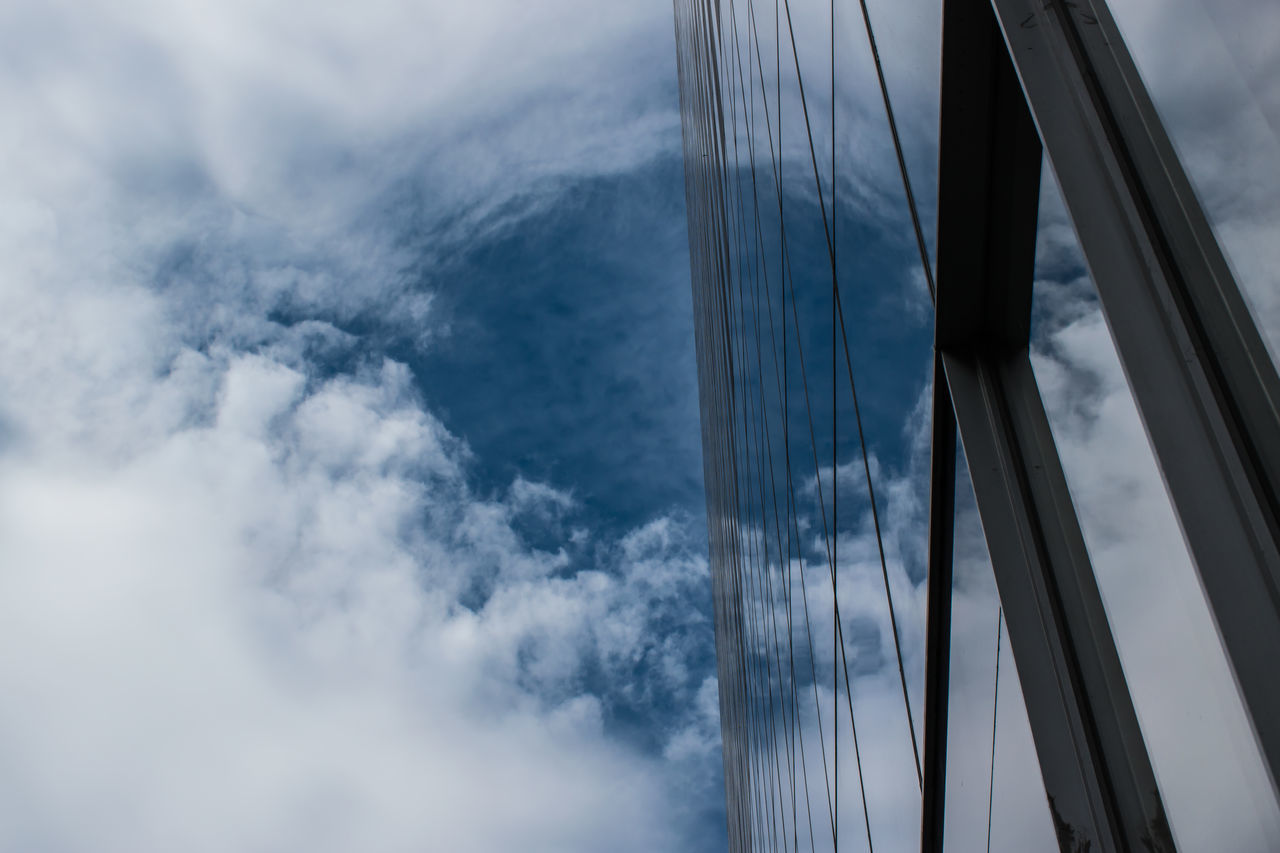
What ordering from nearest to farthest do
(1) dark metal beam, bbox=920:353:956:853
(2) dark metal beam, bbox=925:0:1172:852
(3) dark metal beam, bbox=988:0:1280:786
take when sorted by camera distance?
(3) dark metal beam, bbox=988:0:1280:786 → (2) dark metal beam, bbox=925:0:1172:852 → (1) dark metal beam, bbox=920:353:956:853

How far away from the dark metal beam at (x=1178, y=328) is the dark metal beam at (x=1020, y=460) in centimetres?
99

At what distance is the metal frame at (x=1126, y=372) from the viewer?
2.15 meters

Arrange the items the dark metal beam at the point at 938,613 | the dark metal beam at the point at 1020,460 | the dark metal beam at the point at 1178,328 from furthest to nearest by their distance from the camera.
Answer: the dark metal beam at the point at 938,613 < the dark metal beam at the point at 1020,460 < the dark metal beam at the point at 1178,328

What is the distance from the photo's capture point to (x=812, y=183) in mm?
8523

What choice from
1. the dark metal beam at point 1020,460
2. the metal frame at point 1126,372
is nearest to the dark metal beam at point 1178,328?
the metal frame at point 1126,372

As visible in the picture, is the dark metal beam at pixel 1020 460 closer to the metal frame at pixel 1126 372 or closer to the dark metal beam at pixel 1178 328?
the metal frame at pixel 1126 372

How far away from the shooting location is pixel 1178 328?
92.7 inches

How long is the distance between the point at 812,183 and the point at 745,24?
6516 mm

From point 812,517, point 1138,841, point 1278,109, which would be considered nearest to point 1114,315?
point 1278,109

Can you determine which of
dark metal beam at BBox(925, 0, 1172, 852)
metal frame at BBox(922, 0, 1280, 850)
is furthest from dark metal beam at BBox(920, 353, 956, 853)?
dark metal beam at BBox(925, 0, 1172, 852)

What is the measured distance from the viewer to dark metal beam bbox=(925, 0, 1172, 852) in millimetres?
3158

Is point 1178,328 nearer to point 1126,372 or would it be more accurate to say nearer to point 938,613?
point 1126,372

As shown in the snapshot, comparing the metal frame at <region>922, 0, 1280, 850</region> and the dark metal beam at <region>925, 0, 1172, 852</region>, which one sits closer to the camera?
the metal frame at <region>922, 0, 1280, 850</region>

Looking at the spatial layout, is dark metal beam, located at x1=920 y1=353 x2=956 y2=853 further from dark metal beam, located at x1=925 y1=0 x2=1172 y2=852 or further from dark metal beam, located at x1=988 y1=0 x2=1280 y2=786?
dark metal beam, located at x1=988 y1=0 x2=1280 y2=786
